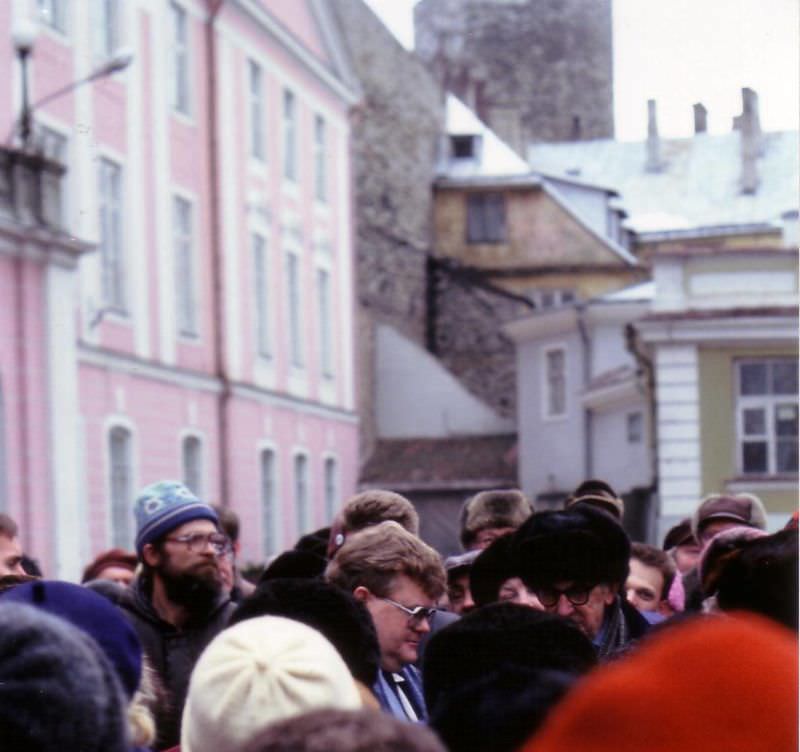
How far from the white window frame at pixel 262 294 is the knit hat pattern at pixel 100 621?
92.9ft

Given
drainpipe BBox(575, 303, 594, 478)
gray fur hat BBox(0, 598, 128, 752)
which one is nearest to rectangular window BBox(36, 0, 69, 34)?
drainpipe BBox(575, 303, 594, 478)

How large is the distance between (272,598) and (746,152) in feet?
183

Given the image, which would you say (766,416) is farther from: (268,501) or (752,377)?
(268,501)

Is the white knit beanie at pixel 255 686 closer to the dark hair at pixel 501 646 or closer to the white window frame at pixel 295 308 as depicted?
the dark hair at pixel 501 646

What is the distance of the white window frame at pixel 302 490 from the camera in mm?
34750

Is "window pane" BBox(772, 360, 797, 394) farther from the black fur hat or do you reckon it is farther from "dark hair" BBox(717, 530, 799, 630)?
"dark hair" BBox(717, 530, 799, 630)

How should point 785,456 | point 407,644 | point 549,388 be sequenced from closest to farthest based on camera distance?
point 407,644
point 785,456
point 549,388

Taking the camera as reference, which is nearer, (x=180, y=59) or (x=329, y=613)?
(x=329, y=613)

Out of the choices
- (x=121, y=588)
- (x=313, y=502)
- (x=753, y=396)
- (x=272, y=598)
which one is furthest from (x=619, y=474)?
(x=272, y=598)

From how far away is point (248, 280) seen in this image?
104 feet

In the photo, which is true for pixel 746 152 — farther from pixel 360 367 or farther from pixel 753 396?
pixel 753 396

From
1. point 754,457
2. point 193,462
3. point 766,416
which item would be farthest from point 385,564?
point 193,462

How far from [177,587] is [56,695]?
3200mm

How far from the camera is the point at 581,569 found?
5.45 meters
